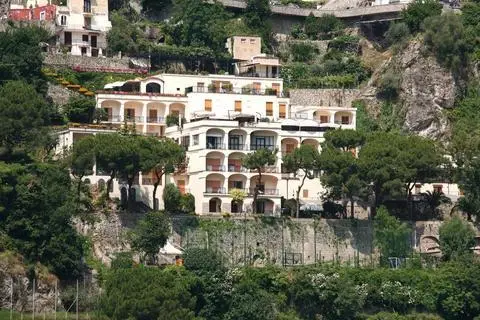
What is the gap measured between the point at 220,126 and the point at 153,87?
8.92 m

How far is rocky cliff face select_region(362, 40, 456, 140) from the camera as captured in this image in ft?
425

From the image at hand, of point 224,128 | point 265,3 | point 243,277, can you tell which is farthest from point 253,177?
→ point 265,3

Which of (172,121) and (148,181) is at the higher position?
(172,121)

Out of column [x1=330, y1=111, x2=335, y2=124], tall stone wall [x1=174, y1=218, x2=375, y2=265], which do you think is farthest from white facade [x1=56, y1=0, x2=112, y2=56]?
tall stone wall [x1=174, y1=218, x2=375, y2=265]

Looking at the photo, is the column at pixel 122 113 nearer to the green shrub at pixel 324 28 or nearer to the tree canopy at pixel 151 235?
the tree canopy at pixel 151 235

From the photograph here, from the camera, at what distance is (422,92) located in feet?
427

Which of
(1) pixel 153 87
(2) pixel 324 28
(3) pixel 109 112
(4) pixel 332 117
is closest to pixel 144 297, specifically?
(3) pixel 109 112

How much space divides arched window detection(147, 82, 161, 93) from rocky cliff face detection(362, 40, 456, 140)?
495 inches

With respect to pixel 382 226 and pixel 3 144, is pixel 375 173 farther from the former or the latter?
pixel 3 144

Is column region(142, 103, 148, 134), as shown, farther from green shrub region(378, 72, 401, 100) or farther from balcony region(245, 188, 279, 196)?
green shrub region(378, 72, 401, 100)

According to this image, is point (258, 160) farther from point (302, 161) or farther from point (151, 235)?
point (151, 235)

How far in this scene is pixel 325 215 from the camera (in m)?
121

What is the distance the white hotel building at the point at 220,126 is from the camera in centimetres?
11981

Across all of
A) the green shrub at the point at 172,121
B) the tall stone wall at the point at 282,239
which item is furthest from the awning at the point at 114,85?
the tall stone wall at the point at 282,239
